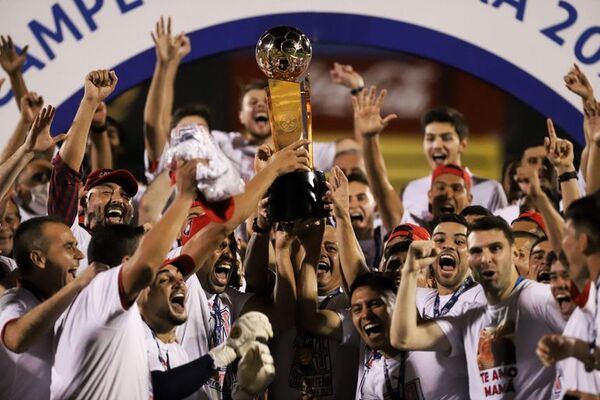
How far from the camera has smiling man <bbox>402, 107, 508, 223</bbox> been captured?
8305 mm

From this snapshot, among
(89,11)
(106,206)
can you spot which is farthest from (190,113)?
(106,206)

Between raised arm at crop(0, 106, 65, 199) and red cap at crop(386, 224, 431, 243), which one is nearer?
raised arm at crop(0, 106, 65, 199)

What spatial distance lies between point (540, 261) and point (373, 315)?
0.98 meters

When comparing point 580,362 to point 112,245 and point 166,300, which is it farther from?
point 112,245

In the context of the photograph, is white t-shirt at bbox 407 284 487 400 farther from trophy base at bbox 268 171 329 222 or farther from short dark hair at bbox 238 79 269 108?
short dark hair at bbox 238 79 269 108

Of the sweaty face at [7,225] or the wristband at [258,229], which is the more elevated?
the sweaty face at [7,225]

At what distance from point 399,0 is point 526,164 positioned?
5.33 ft

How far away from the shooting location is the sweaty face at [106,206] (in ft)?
20.8

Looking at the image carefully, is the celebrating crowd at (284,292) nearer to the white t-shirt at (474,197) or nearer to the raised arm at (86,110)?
the raised arm at (86,110)

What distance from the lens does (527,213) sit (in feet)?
22.6

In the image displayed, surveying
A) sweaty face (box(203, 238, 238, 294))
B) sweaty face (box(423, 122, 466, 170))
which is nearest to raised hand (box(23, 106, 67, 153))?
sweaty face (box(203, 238, 238, 294))

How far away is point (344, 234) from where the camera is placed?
19.6 feet

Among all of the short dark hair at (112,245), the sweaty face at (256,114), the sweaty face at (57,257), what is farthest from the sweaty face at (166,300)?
the sweaty face at (256,114)

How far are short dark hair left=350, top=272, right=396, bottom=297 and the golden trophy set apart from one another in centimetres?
34
